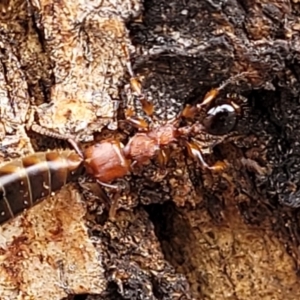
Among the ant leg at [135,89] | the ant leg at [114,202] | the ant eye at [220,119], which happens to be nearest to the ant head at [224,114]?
the ant eye at [220,119]

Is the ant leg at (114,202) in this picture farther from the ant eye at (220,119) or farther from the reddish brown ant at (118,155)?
the ant eye at (220,119)

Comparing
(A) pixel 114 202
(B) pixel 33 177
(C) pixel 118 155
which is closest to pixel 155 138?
(C) pixel 118 155

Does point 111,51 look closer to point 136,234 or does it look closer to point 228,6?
point 228,6

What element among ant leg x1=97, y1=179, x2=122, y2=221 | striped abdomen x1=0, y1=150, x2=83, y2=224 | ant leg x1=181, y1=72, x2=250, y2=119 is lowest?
ant leg x1=97, y1=179, x2=122, y2=221

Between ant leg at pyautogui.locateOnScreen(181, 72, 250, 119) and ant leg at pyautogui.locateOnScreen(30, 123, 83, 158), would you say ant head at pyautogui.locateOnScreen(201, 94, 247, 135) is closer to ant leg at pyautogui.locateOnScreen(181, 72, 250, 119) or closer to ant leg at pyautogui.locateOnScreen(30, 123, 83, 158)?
ant leg at pyautogui.locateOnScreen(181, 72, 250, 119)

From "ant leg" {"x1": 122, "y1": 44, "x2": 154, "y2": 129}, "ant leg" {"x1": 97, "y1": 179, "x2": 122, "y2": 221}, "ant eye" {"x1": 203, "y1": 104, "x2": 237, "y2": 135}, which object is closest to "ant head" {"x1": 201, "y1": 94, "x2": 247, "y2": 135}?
"ant eye" {"x1": 203, "y1": 104, "x2": 237, "y2": 135}

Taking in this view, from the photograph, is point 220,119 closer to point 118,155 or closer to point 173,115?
point 173,115
